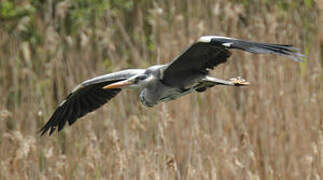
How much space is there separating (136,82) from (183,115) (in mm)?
692

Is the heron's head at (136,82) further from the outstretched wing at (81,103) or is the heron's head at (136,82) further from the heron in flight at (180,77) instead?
the outstretched wing at (81,103)

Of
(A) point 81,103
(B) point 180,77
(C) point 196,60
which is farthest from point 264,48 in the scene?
(A) point 81,103

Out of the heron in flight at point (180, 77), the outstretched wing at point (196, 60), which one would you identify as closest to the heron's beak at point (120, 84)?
the heron in flight at point (180, 77)

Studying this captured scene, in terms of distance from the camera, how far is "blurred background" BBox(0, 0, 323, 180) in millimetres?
4191

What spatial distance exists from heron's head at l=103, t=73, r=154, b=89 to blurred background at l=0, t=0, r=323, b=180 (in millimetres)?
204

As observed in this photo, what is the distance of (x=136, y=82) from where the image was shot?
400cm

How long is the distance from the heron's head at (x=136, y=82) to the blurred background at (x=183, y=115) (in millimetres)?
204

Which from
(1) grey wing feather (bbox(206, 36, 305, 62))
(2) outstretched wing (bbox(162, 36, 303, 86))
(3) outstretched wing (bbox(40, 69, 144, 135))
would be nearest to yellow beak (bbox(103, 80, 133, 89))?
(2) outstretched wing (bbox(162, 36, 303, 86))

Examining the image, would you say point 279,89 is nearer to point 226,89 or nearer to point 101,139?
point 226,89

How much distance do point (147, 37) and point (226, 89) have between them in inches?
71.7

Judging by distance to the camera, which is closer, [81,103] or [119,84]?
[119,84]

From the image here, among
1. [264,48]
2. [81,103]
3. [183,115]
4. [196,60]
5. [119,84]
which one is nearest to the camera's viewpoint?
[264,48]

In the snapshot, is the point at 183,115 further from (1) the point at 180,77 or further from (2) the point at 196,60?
(2) the point at 196,60

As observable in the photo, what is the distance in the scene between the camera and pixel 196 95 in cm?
457
